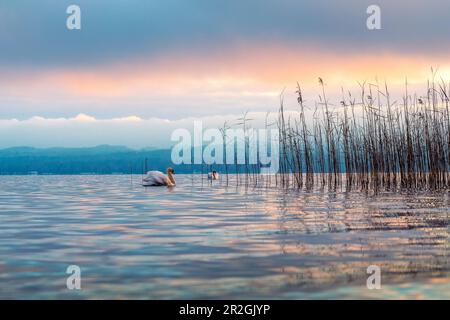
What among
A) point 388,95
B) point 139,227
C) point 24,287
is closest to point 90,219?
point 139,227

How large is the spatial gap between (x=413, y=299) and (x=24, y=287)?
3515 mm

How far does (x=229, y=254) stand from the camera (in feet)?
24.8

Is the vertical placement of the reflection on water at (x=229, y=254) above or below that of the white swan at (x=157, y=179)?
below

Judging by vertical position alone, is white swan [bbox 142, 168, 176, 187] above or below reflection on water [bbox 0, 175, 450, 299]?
above

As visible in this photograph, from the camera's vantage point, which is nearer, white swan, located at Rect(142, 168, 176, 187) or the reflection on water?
the reflection on water

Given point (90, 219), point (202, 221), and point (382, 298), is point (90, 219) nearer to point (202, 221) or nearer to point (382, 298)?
point (202, 221)

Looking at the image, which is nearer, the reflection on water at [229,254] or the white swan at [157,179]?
the reflection on water at [229,254]

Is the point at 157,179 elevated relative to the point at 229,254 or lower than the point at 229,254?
elevated

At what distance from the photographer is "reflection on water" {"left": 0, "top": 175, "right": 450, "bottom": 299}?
565cm

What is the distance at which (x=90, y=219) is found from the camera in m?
12.7

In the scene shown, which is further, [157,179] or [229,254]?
[157,179]

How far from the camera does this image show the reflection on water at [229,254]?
5652 mm

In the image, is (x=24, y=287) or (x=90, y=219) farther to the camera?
(x=90, y=219)
